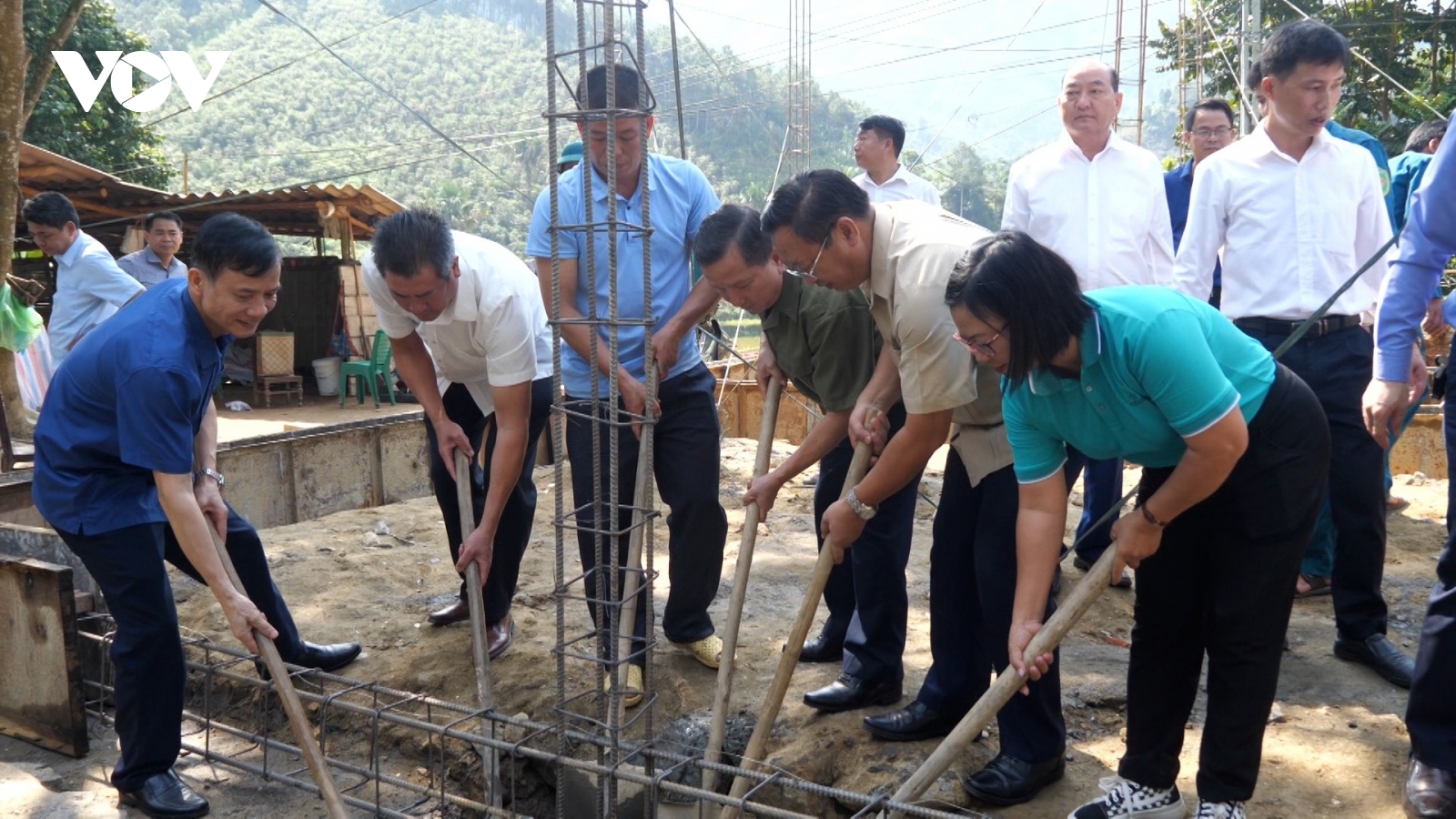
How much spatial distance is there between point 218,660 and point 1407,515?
229 inches

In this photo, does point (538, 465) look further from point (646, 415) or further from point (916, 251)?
point (916, 251)

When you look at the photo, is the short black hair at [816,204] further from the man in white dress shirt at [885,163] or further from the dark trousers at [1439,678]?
the man in white dress shirt at [885,163]

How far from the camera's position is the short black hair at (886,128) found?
587 cm

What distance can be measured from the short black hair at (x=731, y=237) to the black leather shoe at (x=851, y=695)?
1.40 m

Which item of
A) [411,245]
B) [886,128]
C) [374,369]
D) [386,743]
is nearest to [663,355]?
[411,245]

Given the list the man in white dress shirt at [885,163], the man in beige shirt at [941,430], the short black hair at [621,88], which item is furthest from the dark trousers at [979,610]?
the man in white dress shirt at [885,163]

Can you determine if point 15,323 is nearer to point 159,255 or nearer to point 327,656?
point 159,255

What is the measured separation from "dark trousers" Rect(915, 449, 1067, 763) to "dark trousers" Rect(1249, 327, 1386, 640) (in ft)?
3.99

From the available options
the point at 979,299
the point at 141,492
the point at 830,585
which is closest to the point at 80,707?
the point at 141,492

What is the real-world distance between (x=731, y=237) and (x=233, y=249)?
1401mm

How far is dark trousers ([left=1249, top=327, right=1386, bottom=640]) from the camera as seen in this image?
3.54 metres

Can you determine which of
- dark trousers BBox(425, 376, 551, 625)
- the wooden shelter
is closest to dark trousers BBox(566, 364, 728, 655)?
dark trousers BBox(425, 376, 551, 625)

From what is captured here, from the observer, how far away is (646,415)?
3.16 meters

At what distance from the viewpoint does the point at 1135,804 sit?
109 inches
